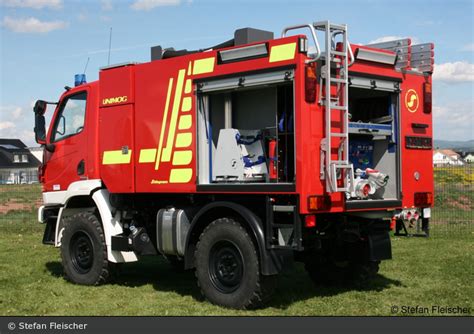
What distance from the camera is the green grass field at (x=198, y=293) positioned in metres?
8.48

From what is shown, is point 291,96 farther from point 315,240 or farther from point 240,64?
point 315,240

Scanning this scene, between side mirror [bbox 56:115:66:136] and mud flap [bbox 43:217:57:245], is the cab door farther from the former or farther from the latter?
mud flap [bbox 43:217:57:245]

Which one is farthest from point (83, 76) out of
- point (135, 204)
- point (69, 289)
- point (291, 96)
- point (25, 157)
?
point (25, 157)

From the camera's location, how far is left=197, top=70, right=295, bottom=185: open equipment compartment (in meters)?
8.38

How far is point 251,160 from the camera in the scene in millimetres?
8805

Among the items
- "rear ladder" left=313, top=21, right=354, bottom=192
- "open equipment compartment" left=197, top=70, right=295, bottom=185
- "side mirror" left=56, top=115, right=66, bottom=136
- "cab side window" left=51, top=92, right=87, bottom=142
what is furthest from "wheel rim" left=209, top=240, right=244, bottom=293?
"side mirror" left=56, top=115, right=66, bottom=136

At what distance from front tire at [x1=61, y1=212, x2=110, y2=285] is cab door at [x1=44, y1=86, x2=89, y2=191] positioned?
2.36 feet

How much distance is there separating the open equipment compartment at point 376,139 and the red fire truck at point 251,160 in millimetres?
19

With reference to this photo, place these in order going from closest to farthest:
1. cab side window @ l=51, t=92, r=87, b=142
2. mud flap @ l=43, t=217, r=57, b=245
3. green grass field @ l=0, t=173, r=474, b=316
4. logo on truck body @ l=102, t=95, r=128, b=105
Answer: green grass field @ l=0, t=173, r=474, b=316 → logo on truck body @ l=102, t=95, r=128, b=105 → cab side window @ l=51, t=92, r=87, b=142 → mud flap @ l=43, t=217, r=57, b=245

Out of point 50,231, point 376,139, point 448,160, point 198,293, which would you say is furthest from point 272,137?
point 448,160

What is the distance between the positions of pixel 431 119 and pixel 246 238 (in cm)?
347

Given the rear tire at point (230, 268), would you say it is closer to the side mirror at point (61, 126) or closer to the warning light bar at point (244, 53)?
the warning light bar at point (244, 53)

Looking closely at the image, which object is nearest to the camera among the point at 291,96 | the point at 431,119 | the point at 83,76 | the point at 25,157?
the point at 291,96

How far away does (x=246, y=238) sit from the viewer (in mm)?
8156
